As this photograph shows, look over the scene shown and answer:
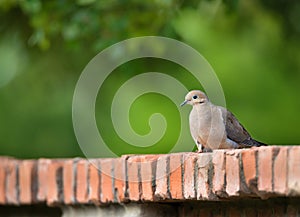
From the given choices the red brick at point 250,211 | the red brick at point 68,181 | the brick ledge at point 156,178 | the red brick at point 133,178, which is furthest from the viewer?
the red brick at point 68,181

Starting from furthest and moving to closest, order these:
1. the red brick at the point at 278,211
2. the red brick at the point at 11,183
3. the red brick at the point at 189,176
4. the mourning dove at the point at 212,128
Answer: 1. the red brick at the point at 11,183
2. the mourning dove at the point at 212,128
3. the red brick at the point at 189,176
4. the red brick at the point at 278,211

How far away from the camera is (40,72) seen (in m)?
8.81

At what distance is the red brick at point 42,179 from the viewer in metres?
3.82

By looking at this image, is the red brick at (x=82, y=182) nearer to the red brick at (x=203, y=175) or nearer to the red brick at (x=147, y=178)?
the red brick at (x=147, y=178)

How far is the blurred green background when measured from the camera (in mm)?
6504

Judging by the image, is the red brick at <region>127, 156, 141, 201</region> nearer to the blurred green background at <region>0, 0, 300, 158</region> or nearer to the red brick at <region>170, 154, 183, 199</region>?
the red brick at <region>170, 154, 183, 199</region>

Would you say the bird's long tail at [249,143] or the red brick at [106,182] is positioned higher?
the bird's long tail at [249,143]

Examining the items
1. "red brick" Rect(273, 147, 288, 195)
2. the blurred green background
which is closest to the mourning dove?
"red brick" Rect(273, 147, 288, 195)

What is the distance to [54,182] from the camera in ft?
12.3

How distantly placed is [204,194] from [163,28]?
3614 mm

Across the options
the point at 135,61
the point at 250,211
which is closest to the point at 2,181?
the point at 250,211

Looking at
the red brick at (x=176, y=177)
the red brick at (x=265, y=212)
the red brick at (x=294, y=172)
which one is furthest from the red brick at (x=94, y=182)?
the red brick at (x=294, y=172)

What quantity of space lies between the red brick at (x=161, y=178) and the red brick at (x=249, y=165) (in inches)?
16.8

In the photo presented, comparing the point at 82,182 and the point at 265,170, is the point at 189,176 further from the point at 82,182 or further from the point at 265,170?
the point at 82,182
